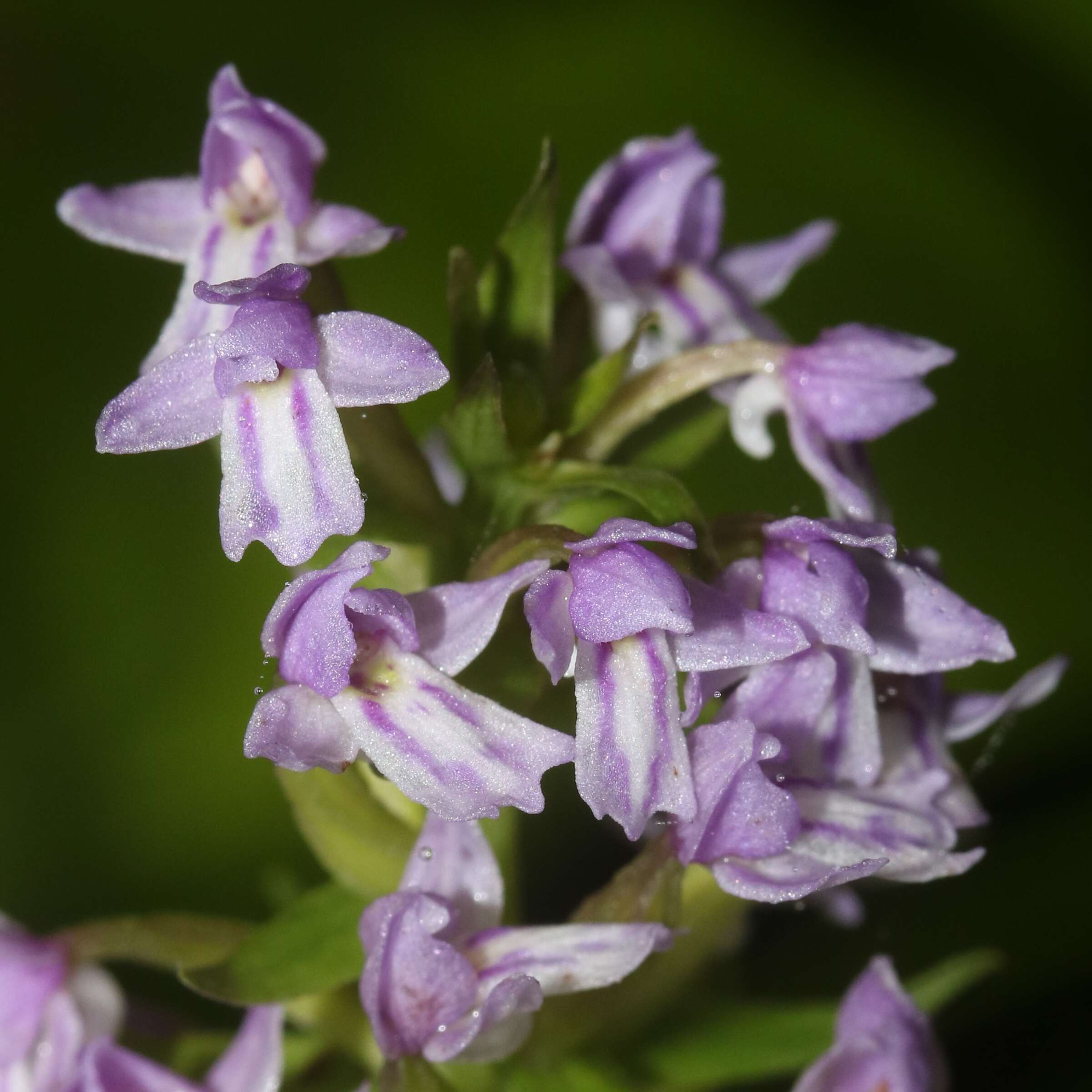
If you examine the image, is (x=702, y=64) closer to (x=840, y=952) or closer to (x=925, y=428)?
(x=925, y=428)

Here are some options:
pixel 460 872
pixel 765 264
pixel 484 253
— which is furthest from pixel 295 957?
pixel 484 253

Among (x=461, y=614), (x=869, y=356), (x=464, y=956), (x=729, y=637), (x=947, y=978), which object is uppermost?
(x=869, y=356)

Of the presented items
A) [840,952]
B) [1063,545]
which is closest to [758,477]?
[1063,545]

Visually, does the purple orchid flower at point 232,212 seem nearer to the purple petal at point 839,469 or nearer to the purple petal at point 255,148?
the purple petal at point 255,148

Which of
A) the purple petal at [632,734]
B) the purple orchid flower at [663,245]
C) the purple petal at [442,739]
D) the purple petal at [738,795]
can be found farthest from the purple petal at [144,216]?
the purple petal at [738,795]

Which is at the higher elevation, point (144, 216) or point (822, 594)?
point (822, 594)

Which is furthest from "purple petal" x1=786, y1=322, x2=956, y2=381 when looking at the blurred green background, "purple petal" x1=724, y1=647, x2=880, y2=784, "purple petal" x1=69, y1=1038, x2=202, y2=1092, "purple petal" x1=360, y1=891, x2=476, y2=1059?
the blurred green background

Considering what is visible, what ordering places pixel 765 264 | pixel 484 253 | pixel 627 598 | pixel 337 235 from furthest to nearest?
pixel 484 253, pixel 765 264, pixel 337 235, pixel 627 598

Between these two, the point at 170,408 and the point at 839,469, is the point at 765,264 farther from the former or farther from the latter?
the point at 170,408
